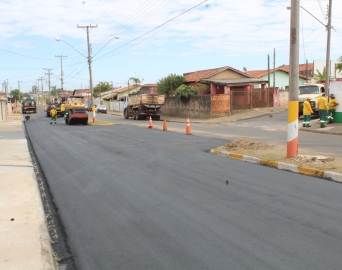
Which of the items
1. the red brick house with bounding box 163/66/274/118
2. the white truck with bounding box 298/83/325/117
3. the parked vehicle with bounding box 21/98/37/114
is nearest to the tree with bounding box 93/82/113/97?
the parked vehicle with bounding box 21/98/37/114

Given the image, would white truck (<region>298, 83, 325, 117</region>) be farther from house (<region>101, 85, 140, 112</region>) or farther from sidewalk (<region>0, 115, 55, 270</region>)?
house (<region>101, 85, 140, 112</region>)

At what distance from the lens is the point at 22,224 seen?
6074 mm

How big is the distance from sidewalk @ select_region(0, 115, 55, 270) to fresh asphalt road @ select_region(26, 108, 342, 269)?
0.40 meters

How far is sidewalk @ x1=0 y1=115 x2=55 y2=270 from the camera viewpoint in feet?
15.1

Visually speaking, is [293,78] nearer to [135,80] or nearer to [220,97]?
[220,97]

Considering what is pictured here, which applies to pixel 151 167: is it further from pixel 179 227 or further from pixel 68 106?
pixel 68 106

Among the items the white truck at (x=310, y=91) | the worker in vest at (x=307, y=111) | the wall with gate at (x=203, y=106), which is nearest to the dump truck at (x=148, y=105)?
the wall with gate at (x=203, y=106)

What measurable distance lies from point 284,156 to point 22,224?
25.4 ft

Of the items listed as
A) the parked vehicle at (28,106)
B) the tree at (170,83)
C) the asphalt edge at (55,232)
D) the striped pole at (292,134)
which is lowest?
the asphalt edge at (55,232)

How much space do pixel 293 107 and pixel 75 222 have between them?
23.0ft

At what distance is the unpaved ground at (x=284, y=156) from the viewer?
9759mm

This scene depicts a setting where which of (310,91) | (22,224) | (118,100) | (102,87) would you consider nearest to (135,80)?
(118,100)

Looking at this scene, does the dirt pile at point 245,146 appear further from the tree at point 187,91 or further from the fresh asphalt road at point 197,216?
the tree at point 187,91

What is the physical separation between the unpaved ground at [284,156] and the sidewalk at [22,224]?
6422 mm
